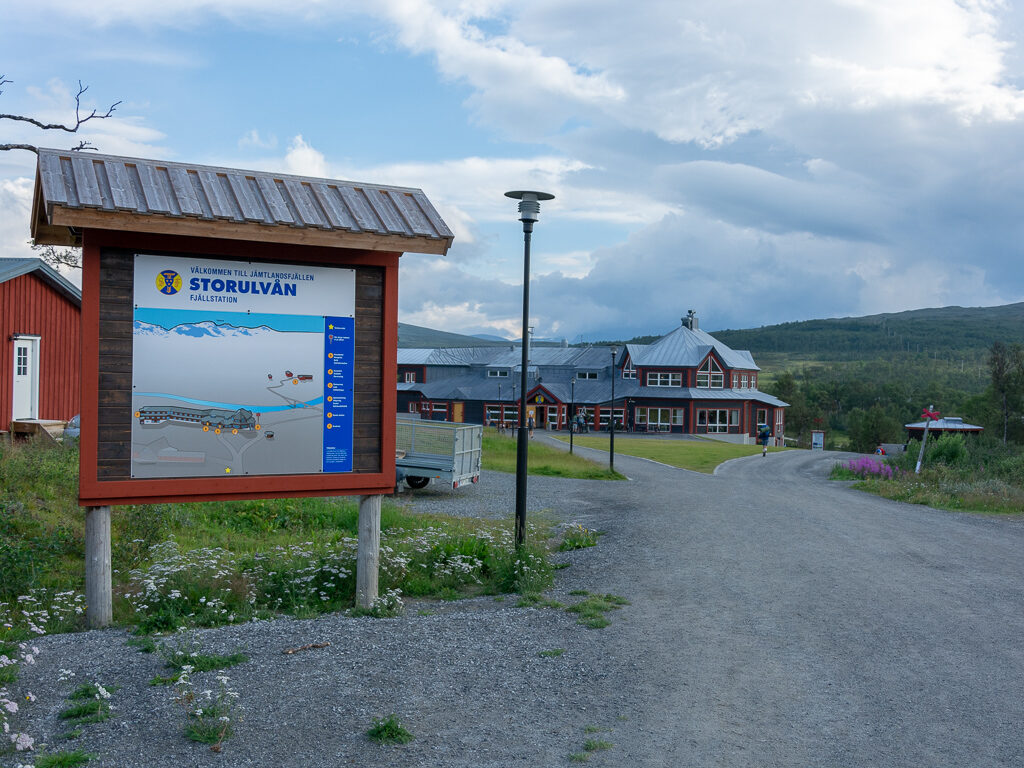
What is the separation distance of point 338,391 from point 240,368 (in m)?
0.98

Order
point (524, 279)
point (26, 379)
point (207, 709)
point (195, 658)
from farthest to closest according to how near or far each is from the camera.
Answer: point (26, 379) < point (524, 279) < point (195, 658) < point (207, 709)

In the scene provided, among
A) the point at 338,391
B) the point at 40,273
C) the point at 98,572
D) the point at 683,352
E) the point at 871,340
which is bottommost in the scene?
the point at 98,572

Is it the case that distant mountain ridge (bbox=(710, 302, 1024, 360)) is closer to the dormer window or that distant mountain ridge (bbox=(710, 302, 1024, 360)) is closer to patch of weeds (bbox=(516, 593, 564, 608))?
the dormer window

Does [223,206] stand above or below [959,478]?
above

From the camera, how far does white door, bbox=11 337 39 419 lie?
2125 centimetres

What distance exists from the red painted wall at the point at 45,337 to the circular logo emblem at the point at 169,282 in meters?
15.6

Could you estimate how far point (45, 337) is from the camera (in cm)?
2219

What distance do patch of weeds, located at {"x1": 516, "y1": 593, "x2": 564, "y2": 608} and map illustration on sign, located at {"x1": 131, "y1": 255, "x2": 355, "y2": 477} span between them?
89.6 inches

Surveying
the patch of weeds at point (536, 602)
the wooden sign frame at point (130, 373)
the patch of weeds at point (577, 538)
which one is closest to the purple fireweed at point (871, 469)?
the patch of weeds at point (577, 538)

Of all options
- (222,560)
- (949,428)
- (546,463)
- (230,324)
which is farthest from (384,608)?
(949,428)

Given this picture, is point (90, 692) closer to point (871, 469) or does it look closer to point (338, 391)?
point (338, 391)

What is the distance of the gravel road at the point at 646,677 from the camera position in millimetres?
5180

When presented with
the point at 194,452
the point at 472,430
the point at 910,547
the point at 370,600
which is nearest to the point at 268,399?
the point at 194,452

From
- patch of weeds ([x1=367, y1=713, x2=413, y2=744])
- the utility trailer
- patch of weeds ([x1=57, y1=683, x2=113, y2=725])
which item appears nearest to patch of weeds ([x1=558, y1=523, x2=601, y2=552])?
the utility trailer
